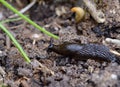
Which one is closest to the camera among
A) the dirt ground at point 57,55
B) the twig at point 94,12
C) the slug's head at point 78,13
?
the dirt ground at point 57,55

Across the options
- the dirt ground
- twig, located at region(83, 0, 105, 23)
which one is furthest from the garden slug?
twig, located at region(83, 0, 105, 23)

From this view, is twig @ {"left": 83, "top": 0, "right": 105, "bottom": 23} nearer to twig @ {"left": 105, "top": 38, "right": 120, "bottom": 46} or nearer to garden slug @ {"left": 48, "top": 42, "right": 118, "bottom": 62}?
twig @ {"left": 105, "top": 38, "right": 120, "bottom": 46}

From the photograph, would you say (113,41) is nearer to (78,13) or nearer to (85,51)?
(85,51)

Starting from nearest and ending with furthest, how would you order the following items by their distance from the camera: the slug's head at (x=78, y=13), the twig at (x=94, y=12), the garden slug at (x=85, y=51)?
the garden slug at (x=85, y=51) → the twig at (x=94, y=12) → the slug's head at (x=78, y=13)

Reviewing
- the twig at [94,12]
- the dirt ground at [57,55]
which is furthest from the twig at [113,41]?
the twig at [94,12]

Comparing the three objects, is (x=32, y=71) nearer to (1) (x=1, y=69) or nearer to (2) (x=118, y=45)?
(1) (x=1, y=69)

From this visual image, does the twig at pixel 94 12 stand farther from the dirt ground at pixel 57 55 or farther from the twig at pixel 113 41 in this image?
the twig at pixel 113 41

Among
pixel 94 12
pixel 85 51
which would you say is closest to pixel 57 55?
pixel 85 51
